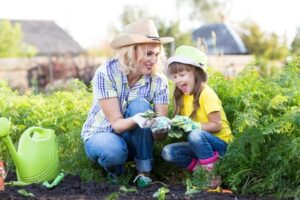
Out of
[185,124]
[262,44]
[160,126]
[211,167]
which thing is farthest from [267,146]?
[262,44]

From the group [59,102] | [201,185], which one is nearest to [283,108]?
[201,185]

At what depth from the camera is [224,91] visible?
4469 millimetres

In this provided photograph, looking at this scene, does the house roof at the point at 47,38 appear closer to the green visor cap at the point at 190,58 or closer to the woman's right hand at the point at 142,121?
the green visor cap at the point at 190,58

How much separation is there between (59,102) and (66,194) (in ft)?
6.56

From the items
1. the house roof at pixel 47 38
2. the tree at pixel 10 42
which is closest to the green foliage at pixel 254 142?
the tree at pixel 10 42

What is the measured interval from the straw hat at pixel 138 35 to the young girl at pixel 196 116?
0.20m

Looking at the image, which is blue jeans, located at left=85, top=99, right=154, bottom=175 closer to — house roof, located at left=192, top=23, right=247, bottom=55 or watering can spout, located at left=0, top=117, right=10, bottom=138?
watering can spout, located at left=0, top=117, right=10, bottom=138

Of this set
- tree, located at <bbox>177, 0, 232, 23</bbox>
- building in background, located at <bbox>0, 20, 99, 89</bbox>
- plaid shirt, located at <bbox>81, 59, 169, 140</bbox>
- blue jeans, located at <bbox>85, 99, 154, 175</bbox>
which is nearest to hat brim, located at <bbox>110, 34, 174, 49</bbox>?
plaid shirt, located at <bbox>81, 59, 169, 140</bbox>

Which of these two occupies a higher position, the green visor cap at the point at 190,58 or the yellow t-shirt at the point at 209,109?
the green visor cap at the point at 190,58

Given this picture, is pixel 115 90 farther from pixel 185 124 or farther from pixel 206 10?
pixel 206 10

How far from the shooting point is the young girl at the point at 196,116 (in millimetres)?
3881

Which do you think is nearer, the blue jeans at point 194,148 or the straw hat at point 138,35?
the blue jeans at point 194,148

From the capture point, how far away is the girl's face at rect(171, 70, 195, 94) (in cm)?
404

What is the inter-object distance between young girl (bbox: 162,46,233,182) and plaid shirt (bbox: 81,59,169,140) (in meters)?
0.14
